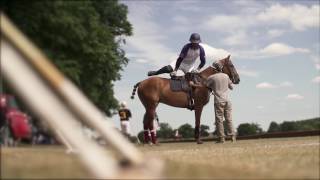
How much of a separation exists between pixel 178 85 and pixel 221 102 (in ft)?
6.93

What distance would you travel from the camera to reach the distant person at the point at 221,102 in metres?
16.5

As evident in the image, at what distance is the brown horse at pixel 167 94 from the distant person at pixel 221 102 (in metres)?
0.63

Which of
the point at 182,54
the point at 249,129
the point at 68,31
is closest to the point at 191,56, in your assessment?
the point at 182,54

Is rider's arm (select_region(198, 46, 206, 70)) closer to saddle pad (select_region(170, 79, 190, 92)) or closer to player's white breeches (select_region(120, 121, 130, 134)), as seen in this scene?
saddle pad (select_region(170, 79, 190, 92))

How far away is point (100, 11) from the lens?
9.93 metres

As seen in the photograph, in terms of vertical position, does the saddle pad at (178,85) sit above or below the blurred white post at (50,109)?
above

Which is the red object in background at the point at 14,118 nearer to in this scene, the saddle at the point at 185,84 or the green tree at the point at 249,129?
the saddle at the point at 185,84

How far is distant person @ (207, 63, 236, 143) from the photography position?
16545mm

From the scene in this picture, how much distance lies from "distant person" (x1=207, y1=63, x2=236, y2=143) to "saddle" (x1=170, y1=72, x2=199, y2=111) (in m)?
0.80

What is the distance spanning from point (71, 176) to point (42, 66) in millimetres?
939

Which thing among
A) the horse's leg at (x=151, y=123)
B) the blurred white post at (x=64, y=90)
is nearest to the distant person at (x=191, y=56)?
the horse's leg at (x=151, y=123)

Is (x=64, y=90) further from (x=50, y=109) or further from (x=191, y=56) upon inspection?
(x=191, y=56)

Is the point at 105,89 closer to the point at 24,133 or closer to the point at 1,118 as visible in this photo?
the point at 1,118

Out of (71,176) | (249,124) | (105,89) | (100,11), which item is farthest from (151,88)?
(249,124)
